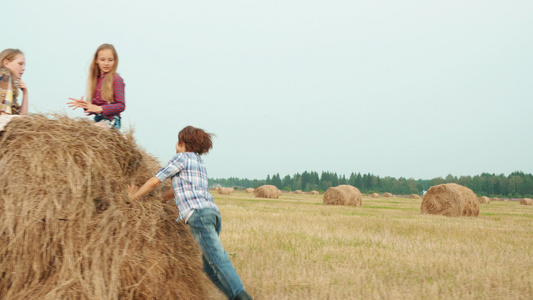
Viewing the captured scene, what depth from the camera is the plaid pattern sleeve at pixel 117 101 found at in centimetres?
522

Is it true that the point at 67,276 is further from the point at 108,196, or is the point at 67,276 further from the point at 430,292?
the point at 430,292

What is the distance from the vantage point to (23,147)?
191 inches

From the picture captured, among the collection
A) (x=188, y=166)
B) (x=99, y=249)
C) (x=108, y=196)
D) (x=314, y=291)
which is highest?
(x=188, y=166)

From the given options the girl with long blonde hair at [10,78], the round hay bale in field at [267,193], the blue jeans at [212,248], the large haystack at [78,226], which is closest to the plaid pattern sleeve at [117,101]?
the large haystack at [78,226]

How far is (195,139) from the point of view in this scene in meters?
5.14

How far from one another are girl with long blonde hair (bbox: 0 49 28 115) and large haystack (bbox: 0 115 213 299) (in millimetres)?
355

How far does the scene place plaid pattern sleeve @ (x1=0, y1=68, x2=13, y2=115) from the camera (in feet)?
16.5

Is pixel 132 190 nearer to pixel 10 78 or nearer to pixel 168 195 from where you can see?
pixel 168 195

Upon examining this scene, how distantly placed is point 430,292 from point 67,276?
4.34 m

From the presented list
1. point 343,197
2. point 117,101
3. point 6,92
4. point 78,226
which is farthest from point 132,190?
point 343,197

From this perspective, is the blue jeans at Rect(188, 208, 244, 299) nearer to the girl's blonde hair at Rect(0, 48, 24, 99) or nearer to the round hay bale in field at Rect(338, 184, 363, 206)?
the girl's blonde hair at Rect(0, 48, 24, 99)

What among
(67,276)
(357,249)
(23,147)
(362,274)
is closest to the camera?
(67,276)

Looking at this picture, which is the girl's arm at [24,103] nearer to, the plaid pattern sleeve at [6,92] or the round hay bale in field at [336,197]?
the plaid pattern sleeve at [6,92]

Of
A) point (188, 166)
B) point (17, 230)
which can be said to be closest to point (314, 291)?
point (188, 166)
